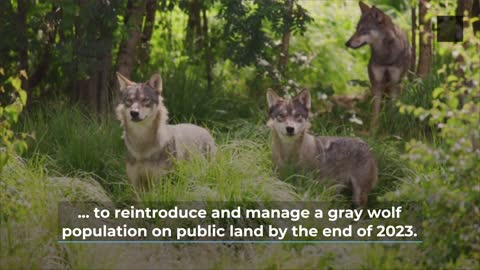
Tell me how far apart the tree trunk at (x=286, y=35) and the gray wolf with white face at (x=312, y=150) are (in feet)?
6.50

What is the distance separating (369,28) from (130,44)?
2.89 m

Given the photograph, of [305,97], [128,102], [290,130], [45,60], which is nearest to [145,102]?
[128,102]

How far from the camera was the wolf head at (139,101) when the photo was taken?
8.95 metres

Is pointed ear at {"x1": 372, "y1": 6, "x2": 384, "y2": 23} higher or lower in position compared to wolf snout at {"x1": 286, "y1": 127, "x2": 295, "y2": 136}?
higher

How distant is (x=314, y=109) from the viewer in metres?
12.1

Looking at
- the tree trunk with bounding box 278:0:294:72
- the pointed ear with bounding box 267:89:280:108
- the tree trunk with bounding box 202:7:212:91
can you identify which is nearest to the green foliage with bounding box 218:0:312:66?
the tree trunk with bounding box 278:0:294:72

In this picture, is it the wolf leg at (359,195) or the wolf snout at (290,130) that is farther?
the wolf leg at (359,195)

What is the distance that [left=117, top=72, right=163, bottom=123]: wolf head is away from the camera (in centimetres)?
895

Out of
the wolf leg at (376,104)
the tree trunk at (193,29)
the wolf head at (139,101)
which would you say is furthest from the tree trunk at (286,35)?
A: the wolf head at (139,101)

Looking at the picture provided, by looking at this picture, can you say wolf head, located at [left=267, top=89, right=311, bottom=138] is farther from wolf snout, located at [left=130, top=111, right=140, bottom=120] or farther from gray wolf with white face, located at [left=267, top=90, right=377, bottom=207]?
wolf snout, located at [left=130, top=111, right=140, bottom=120]

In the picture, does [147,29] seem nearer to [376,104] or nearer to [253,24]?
[253,24]

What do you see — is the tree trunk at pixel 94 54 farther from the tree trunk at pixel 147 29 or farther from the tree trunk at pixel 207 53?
the tree trunk at pixel 207 53

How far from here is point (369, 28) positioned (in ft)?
38.4

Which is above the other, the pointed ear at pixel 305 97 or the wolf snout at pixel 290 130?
the pointed ear at pixel 305 97
